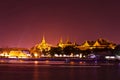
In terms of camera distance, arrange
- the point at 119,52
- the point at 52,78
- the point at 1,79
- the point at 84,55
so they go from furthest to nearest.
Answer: the point at 84,55
the point at 119,52
the point at 52,78
the point at 1,79

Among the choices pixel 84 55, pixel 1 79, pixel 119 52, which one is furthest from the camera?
pixel 84 55

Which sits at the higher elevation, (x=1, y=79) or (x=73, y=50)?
(x=73, y=50)

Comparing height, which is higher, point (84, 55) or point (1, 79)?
point (84, 55)

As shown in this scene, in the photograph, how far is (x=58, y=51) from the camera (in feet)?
628

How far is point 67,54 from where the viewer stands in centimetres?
18625

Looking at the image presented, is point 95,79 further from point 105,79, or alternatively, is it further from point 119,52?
point 119,52

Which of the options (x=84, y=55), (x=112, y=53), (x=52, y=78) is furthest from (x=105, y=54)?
(x=52, y=78)

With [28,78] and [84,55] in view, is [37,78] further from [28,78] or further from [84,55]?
[84,55]

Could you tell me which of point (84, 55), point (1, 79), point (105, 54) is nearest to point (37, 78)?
point (1, 79)

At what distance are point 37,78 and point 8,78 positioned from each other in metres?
2.86

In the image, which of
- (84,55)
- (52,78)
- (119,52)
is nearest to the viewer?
(52,78)

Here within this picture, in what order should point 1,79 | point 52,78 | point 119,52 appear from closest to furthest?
point 1,79 → point 52,78 → point 119,52

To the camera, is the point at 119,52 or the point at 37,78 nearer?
the point at 37,78

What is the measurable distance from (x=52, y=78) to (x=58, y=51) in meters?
141
